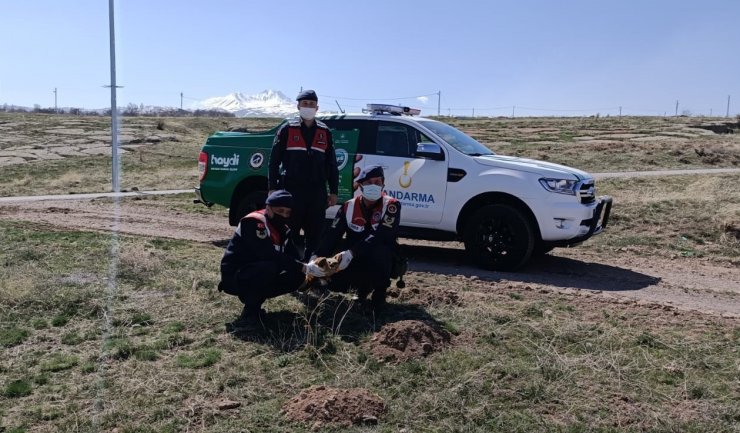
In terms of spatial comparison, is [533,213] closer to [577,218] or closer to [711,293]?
[577,218]

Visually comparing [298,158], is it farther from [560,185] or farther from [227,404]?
[560,185]

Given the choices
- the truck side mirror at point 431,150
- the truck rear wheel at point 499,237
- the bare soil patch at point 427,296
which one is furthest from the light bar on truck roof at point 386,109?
the bare soil patch at point 427,296

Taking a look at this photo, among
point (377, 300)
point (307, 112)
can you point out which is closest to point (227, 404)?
point (377, 300)

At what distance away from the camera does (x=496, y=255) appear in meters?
7.68

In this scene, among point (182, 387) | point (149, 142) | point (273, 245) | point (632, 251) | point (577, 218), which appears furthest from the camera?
point (149, 142)

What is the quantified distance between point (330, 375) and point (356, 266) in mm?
1409

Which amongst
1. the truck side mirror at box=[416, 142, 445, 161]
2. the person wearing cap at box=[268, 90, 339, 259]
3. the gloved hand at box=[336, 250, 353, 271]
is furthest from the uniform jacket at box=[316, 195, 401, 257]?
the truck side mirror at box=[416, 142, 445, 161]

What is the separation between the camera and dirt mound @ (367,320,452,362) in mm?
4617

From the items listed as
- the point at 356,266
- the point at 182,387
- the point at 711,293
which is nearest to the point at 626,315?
the point at 711,293

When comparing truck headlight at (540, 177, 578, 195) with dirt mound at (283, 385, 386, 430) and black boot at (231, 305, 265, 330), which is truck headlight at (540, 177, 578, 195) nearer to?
black boot at (231, 305, 265, 330)

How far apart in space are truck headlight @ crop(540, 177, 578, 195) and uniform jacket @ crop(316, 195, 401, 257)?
240 cm

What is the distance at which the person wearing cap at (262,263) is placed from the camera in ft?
17.2

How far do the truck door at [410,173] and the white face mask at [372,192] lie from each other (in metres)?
2.36

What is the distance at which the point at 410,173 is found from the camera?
26.8ft
